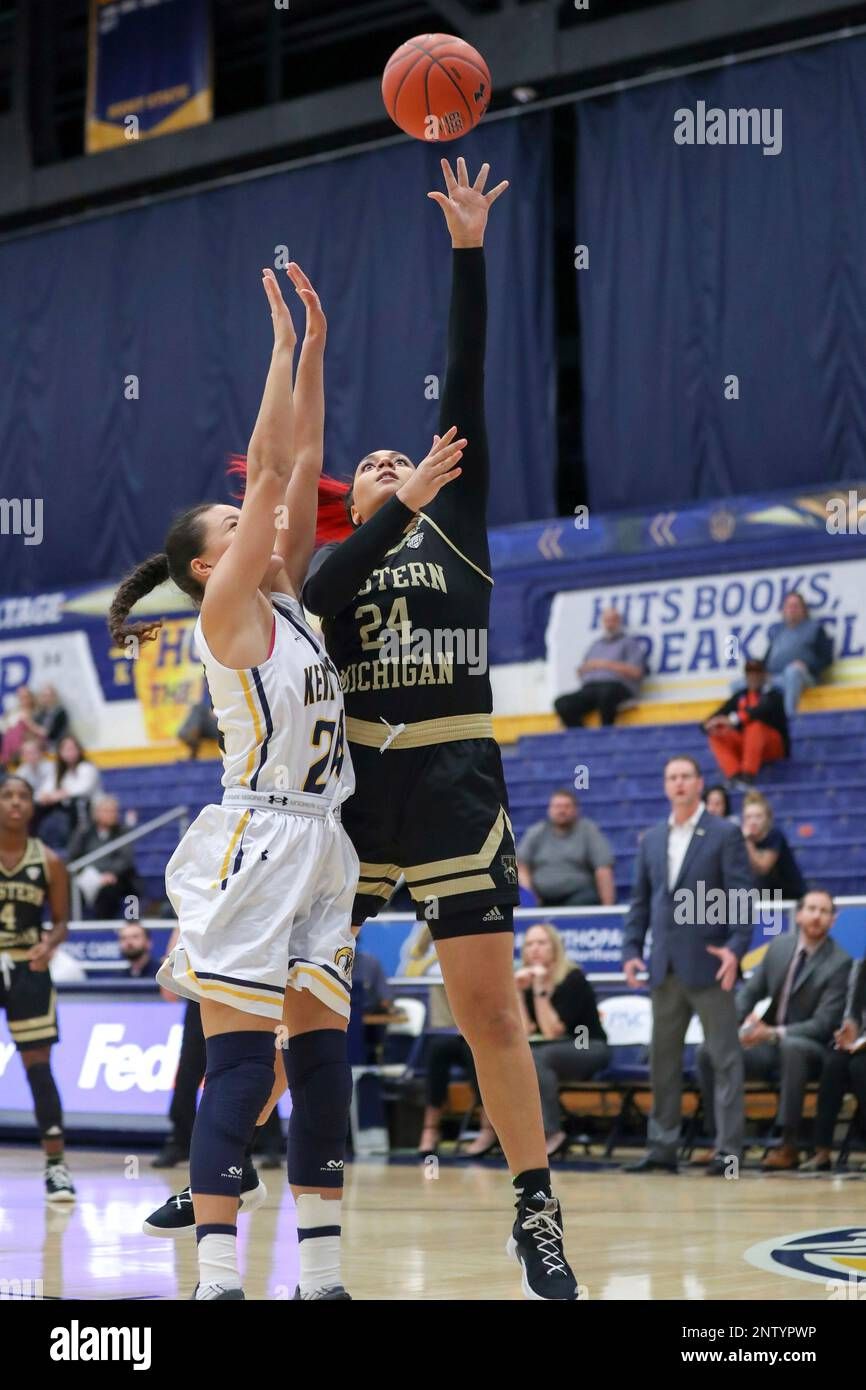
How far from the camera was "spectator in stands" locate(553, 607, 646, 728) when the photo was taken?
1536 centimetres

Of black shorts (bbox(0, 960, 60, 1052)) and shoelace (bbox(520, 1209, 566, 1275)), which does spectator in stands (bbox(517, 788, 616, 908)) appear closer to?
black shorts (bbox(0, 960, 60, 1052))

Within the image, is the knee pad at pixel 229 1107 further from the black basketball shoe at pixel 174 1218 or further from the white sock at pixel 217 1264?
the black basketball shoe at pixel 174 1218

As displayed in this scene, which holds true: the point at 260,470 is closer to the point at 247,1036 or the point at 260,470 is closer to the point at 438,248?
the point at 247,1036

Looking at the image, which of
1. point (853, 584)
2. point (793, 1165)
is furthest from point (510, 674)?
point (793, 1165)

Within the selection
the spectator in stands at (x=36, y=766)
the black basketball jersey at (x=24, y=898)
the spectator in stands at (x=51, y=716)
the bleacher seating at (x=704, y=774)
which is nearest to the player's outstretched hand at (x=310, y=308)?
the black basketball jersey at (x=24, y=898)

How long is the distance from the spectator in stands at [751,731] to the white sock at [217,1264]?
10.6m

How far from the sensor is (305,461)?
4312 mm

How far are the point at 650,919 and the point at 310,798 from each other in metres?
5.80

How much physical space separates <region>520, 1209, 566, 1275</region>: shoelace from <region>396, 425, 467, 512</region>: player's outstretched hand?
163cm

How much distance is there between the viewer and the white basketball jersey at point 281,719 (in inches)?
149

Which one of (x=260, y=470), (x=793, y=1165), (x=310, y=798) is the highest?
(x=260, y=470)

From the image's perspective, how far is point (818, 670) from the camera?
1416cm

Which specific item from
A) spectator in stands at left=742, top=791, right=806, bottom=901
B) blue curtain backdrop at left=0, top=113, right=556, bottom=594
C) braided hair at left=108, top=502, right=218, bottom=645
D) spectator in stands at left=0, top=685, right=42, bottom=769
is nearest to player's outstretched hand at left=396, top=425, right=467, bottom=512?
braided hair at left=108, top=502, right=218, bottom=645
